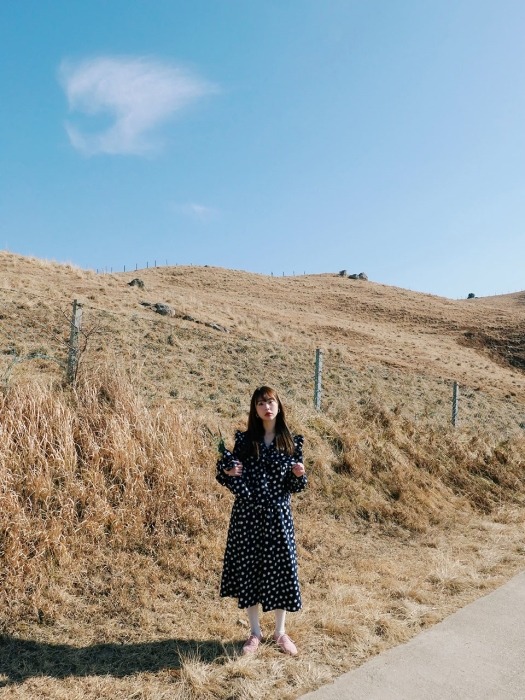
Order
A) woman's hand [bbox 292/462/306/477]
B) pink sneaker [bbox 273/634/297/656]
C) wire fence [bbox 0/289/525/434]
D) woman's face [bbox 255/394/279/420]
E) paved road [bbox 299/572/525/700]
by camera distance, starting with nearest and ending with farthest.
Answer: paved road [bbox 299/572/525/700], pink sneaker [bbox 273/634/297/656], woman's hand [bbox 292/462/306/477], woman's face [bbox 255/394/279/420], wire fence [bbox 0/289/525/434]

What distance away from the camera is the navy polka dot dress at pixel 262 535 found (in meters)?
3.86

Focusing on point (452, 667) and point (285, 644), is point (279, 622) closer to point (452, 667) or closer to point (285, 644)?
point (285, 644)

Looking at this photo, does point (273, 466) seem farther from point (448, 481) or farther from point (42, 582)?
point (448, 481)

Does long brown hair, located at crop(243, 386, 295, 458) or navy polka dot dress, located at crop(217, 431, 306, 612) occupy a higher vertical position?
long brown hair, located at crop(243, 386, 295, 458)

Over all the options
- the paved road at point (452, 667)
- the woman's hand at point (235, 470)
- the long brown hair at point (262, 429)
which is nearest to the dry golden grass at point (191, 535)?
the paved road at point (452, 667)

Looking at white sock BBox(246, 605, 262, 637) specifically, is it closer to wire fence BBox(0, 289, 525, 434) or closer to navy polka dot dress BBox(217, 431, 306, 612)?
navy polka dot dress BBox(217, 431, 306, 612)

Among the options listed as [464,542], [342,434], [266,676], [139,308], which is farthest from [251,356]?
[266,676]

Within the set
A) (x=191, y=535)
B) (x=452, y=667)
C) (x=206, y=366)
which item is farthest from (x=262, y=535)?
(x=206, y=366)

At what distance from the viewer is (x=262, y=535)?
3.95 meters

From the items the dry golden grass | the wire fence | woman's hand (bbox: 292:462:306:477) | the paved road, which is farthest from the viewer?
the wire fence

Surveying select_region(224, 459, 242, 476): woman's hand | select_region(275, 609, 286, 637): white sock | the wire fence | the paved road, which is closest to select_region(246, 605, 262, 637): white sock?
select_region(275, 609, 286, 637): white sock

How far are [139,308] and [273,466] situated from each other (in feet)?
62.7

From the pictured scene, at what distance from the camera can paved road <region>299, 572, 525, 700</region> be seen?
324cm

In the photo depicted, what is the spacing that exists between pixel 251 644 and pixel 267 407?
5.23 feet
